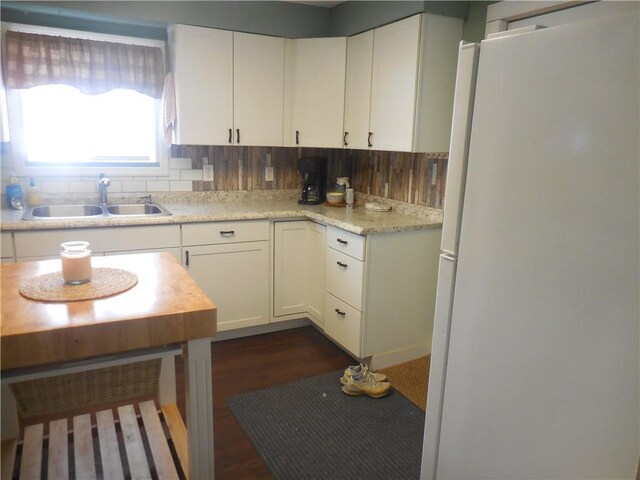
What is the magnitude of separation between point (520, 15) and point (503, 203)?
1728 mm

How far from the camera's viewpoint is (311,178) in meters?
3.45

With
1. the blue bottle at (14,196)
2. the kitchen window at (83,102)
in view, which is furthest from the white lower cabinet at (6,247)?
the kitchen window at (83,102)

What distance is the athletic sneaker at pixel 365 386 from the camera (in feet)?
8.27

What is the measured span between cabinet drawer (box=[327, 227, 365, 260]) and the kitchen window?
1.35 meters

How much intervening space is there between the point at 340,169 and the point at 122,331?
282cm

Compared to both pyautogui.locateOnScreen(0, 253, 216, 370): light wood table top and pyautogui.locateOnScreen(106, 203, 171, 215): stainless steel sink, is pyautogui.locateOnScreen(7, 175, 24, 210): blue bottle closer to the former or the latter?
pyautogui.locateOnScreen(106, 203, 171, 215): stainless steel sink

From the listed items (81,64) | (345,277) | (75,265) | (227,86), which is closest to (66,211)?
(81,64)

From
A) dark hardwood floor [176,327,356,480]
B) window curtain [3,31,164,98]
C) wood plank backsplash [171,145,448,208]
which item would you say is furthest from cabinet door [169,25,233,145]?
dark hardwood floor [176,327,356,480]

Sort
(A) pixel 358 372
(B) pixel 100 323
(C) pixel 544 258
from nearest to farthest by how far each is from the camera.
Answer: (C) pixel 544 258 → (B) pixel 100 323 → (A) pixel 358 372

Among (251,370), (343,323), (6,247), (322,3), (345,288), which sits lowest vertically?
(251,370)

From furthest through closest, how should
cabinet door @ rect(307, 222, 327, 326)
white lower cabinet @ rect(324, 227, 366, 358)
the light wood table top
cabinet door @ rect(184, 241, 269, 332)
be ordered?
cabinet door @ rect(307, 222, 327, 326)
cabinet door @ rect(184, 241, 269, 332)
white lower cabinet @ rect(324, 227, 366, 358)
the light wood table top

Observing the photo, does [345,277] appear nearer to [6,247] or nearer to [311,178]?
[311,178]

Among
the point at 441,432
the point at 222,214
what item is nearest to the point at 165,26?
the point at 222,214

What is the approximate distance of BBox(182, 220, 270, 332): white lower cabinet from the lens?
293 centimetres
